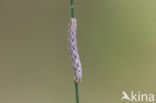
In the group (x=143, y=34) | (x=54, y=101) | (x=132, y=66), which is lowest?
(x=54, y=101)

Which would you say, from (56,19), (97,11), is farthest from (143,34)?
(56,19)

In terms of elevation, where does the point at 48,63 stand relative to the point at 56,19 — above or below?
below

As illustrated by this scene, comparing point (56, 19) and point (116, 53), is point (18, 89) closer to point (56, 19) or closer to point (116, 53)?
point (56, 19)

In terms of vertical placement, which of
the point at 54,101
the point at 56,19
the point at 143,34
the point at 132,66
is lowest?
the point at 54,101

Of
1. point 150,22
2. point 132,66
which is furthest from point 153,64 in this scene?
point 150,22

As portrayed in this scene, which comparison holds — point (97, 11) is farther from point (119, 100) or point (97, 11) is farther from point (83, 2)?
point (119, 100)

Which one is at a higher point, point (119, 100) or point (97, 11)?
point (97, 11)
